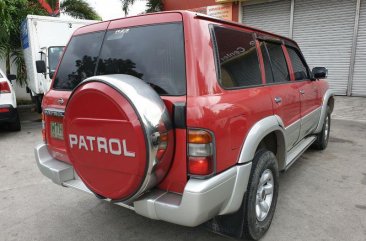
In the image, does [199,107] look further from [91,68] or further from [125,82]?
[91,68]

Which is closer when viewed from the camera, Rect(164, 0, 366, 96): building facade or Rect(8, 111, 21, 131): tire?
Rect(8, 111, 21, 131): tire

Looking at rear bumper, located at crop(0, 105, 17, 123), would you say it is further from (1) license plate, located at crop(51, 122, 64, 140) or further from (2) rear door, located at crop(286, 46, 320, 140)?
(2) rear door, located at crop(286, 46, 320, 140)

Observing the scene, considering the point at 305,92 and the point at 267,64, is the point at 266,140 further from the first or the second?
the point at 305,92

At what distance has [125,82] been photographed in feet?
6.68

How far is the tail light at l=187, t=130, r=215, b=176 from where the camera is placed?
201 centimetres

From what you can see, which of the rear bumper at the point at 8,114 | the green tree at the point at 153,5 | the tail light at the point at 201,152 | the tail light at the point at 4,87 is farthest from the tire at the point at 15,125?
the green tree at the point at 153,5

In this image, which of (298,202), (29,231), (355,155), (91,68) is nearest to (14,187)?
(29,231)

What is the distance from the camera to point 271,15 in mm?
12156

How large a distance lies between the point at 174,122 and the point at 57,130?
1.37 m

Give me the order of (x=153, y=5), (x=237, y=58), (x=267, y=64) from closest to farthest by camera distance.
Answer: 1. (x=237, y=58)
2. (x=267, y=64)
3. (x=153, y=5)

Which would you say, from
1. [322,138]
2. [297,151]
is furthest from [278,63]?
[322,138]

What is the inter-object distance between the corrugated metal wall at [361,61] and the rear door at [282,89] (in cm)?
820

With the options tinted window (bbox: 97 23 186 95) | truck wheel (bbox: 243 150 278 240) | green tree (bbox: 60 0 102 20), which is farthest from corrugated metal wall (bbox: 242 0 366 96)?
tinted window (bbox: 97 23 186 95)

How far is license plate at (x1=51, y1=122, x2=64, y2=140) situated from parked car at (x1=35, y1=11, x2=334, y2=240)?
0.06 m
